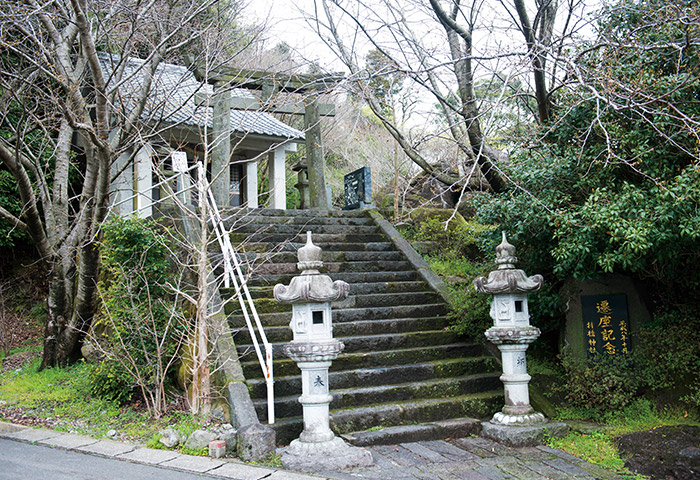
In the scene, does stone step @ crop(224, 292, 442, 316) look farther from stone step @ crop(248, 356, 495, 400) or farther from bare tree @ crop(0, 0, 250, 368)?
bare tree @ crop(0, 0, 250, 368)

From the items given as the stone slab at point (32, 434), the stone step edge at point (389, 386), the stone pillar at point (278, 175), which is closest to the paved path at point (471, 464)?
the stone step edge at point (389, 386)

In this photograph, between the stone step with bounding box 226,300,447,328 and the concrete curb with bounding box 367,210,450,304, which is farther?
the concrete curb with bounding box 367,210,450,304

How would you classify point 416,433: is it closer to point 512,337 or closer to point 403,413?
point 403,413

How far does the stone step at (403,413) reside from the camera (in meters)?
5.68

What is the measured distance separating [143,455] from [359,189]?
27.8 feet

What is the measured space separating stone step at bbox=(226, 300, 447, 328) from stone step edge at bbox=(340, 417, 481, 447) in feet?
6.09

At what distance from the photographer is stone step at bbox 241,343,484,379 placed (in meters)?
6.37

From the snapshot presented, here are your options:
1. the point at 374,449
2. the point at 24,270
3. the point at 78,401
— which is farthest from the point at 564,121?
the point at 24,270

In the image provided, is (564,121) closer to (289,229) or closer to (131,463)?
(289,229)

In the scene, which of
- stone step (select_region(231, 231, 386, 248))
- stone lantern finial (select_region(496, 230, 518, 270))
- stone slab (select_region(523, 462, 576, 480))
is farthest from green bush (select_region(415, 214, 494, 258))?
stone slab (select_region(523, 462, 576, 480))

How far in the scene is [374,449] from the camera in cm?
552

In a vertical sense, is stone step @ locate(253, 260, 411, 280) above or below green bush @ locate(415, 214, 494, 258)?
below

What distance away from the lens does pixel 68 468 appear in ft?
15.6

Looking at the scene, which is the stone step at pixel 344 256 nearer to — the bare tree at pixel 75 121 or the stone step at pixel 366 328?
the stone step at pixel 366 328
